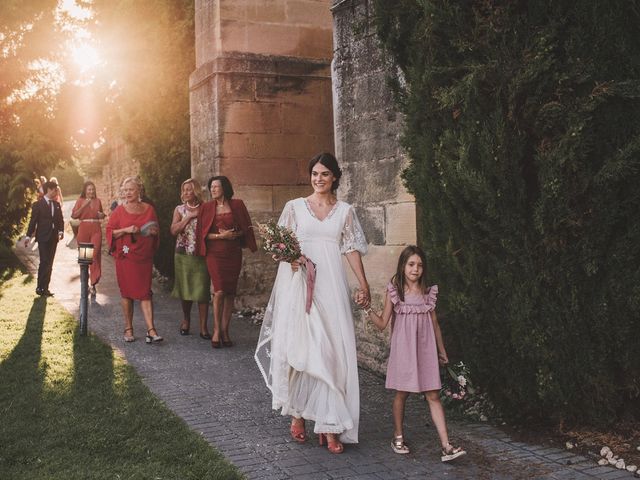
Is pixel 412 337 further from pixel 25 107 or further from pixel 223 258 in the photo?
pixel 25 107

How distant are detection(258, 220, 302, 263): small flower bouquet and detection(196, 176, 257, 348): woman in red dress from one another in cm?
354

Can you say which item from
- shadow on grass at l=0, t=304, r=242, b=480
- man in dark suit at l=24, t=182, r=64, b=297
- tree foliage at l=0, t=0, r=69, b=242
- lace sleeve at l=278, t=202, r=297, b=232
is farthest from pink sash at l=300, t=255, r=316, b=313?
tree foliage at l=0, t=0, r=69, b=242

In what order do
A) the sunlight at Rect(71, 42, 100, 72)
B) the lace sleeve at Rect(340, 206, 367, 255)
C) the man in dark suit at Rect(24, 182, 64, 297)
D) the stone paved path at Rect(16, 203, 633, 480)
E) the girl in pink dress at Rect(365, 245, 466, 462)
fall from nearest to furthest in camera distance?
the stone paved path at Rect(16, 203, 633, 480), the girl in pink dress at Rect(365, 245, 466, 462), the lace sleeve at Rect(340, 206, 367, 255), the man in dark suit at Rect(24, 182, 64, 297), the sunlight at Rect(71, 42, 100, 72)

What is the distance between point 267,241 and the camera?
512cm

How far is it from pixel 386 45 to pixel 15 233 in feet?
51.1

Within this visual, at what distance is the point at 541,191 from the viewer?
4.78 m

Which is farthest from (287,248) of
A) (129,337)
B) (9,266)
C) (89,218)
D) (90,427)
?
(9,266)

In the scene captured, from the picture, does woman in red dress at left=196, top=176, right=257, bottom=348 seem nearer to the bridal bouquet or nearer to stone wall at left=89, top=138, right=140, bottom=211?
the bridal bouquet

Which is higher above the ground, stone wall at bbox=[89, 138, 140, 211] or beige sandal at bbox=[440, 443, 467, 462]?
stone wall at bbox=[89, 138, 140, 211]

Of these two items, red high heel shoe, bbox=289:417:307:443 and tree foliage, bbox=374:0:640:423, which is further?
red high heel shoe, bbox=289:417:307:443

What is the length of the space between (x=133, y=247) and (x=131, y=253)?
0.07 meters

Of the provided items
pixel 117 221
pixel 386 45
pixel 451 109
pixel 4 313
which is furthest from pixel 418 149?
pixel 4 313

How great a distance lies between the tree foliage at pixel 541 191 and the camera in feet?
15.3

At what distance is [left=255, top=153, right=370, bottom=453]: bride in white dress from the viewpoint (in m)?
5.09
